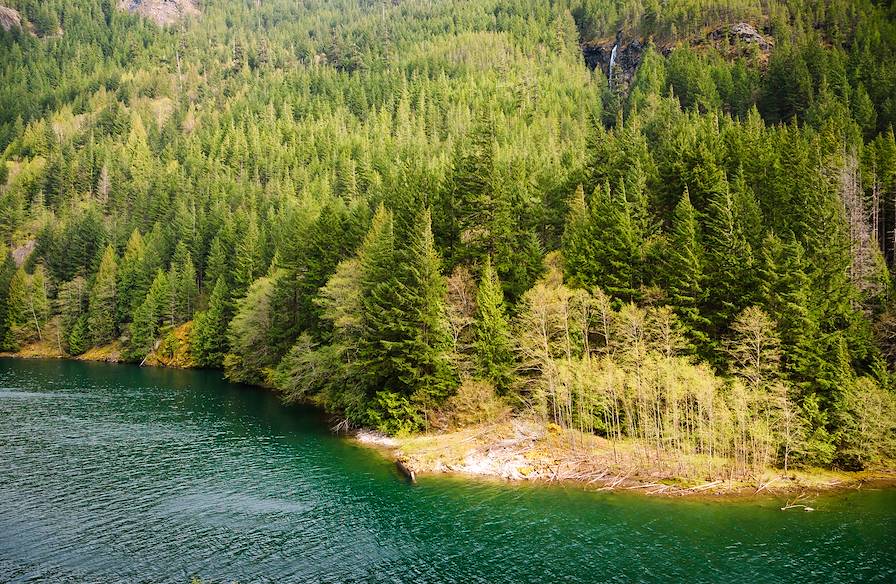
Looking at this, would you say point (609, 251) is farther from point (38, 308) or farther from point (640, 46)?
point (640, 46)

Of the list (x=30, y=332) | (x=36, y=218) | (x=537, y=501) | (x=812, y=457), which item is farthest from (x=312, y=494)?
(x=36, y=218)

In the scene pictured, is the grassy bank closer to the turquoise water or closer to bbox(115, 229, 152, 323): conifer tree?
the turquoise water

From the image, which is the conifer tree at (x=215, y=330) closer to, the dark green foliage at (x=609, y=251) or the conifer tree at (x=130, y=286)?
the conifer tree at (x=130, y=286)

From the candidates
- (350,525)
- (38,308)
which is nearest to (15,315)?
(38,308)

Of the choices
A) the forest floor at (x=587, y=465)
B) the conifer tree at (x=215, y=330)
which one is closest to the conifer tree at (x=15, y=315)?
the conifer tree at (x=215, y=330)

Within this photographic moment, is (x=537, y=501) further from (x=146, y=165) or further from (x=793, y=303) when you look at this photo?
(x=146, y=165)

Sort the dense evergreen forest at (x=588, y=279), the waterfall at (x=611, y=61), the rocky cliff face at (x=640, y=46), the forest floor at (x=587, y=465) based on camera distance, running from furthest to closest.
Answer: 1. the waterfall at (x=611, y=61)
2. the rocky cliff face at (x=640, y=46)
3. the dense evergreen forest at (x=588, y=279)
4. the forest floor at (x=587, y=465)
